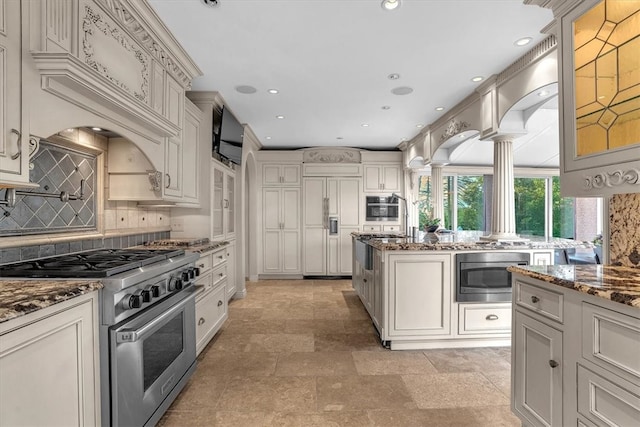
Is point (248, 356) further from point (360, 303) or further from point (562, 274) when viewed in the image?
point (562, 274)

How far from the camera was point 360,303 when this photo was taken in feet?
13.7

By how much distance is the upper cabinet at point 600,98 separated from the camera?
128cm

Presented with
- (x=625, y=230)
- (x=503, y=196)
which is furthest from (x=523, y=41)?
(x=625, y=230)

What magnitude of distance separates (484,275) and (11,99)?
3.25m

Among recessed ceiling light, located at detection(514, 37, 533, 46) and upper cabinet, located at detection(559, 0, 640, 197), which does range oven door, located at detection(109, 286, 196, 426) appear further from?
recessed ceiling light, located at detection(514, 37, 533, 46)

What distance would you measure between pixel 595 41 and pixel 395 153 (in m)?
4.61

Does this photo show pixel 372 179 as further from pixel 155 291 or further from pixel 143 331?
pixel 143 331

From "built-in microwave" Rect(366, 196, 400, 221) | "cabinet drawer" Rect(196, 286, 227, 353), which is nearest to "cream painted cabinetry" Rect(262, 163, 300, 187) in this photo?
"built-in microwave" Rect(366, 196, 400, 221)

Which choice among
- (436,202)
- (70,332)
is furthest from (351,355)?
(436,202)

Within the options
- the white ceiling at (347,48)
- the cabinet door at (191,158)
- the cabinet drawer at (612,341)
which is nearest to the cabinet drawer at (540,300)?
the cabinet drawer at (612,341)

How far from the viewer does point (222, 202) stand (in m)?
3.76

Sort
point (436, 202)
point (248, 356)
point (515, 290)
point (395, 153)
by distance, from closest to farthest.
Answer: point (515, 290) < point (248, 356) < point (436, 202) < point (395, 153)

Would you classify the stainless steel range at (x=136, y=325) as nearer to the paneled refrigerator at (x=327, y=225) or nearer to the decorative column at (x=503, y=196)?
the decorative column at (x=503, y=196)

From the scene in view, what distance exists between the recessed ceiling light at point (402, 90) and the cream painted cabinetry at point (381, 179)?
2605 millimetres
